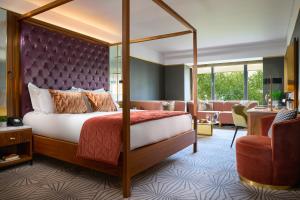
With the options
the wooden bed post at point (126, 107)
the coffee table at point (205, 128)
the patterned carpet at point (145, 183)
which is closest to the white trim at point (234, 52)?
the coffee table at point (205, 128)

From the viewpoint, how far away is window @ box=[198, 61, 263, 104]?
24.0 ft

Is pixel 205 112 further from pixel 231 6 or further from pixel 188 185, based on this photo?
pixel 188 185

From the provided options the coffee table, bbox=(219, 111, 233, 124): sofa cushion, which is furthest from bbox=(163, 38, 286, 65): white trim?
the coffee table

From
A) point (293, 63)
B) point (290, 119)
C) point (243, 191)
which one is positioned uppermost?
point (293, 63)

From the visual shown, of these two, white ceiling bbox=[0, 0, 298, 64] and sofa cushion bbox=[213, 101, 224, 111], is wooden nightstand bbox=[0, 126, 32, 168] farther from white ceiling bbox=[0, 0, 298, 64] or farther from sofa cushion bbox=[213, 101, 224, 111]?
sofa cushion bbox=[213, 101, 224, 111]

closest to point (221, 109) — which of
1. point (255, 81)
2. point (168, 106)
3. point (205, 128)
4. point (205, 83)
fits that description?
point (205, 83)

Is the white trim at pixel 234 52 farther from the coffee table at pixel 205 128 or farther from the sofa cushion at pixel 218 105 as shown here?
the coffee table at pixel 205 128

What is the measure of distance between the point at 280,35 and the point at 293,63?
2.53m

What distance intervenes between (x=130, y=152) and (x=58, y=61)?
2566mm

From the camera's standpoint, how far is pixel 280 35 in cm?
561

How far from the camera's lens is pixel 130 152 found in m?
2.17

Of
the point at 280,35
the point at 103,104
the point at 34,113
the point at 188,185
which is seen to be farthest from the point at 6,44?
the point at 280,35

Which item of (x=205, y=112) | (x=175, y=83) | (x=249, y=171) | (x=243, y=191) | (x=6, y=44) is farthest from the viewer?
(x=175, y=83)

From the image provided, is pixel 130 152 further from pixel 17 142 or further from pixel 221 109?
pixel 221 109
